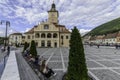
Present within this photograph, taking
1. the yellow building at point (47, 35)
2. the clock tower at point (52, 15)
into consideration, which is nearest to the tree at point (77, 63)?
the yellow building at point (47, 35)

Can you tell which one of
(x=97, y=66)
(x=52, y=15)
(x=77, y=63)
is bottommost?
(x=97, y=66)

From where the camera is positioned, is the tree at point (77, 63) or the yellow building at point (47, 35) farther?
the yellow building at point (47, 35)

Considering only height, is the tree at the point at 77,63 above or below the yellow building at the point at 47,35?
below

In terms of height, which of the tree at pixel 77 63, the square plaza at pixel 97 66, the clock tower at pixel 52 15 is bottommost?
the square plaza at pixel 97 66

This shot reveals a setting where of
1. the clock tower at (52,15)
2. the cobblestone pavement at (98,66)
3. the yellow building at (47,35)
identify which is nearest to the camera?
the cobblestone pavement at (98,66)

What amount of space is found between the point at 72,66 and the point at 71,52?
64cm

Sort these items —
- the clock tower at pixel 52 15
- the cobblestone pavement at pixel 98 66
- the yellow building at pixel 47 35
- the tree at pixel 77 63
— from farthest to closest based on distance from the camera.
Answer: the clock tower at pixel 52 15 → the yellow building at pixel 47 35 → the cobblestone pavement at pixel 98 66 → the tree at pixel 77 63

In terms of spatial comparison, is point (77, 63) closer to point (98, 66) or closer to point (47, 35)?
point (98, 66)

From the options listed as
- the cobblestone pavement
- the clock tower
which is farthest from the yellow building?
the cobblestone pavement

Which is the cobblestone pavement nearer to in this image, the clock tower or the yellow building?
the yellow building

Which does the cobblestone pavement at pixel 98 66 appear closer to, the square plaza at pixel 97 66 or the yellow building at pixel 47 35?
the square plaza at pixel 97 66

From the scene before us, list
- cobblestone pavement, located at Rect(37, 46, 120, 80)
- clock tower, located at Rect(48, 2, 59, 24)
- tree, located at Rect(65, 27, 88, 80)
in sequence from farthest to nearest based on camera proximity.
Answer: clock tower, located at Rect(48, 2, 59, 24) → cobblestone pavement, located at Rect(37, 46, 120, 80) → tree, located at Rect(65, 27, 88, 80)

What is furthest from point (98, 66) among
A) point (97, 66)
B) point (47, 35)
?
point (47, 35)

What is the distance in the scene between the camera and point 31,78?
34.9 ft
